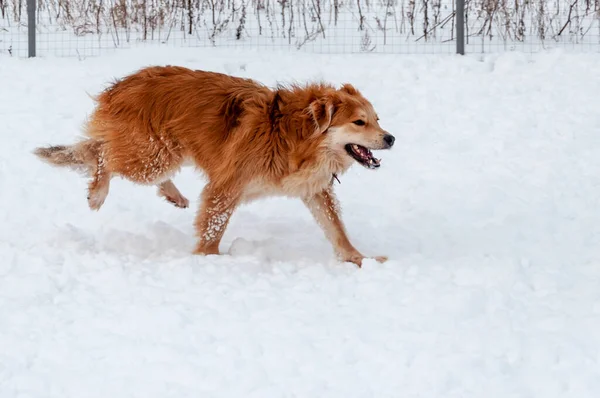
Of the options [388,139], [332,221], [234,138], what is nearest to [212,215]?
[234,138]

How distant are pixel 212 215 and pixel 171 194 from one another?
896mm

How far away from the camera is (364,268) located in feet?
18.3

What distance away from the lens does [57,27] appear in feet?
37.5

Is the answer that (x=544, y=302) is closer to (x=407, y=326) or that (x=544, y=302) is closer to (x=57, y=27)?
(x=407, y=326)

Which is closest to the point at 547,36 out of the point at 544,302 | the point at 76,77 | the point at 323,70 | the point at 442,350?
the point at 323,70

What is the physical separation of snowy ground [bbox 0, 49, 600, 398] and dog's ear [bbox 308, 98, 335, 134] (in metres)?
0.94

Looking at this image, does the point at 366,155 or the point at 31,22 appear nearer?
the point at 366,155

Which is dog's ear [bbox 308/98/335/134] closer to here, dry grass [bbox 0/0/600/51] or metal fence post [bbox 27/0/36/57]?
dry grass [bbox 0/0/600/51]

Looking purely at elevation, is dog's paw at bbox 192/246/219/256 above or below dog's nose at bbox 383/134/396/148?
below

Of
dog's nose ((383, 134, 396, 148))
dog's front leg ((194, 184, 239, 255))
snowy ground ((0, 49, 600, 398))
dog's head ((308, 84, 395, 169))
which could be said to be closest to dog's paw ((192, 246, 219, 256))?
dog's front leg ((194, 184, 239, 255))

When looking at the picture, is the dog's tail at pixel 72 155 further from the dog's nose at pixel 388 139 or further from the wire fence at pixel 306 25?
the wire fence at pixel 306 25

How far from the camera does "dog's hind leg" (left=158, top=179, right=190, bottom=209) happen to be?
6.65 m

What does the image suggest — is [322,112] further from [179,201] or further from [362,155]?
[179,201]

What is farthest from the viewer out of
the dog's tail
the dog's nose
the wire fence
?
the wire fence
